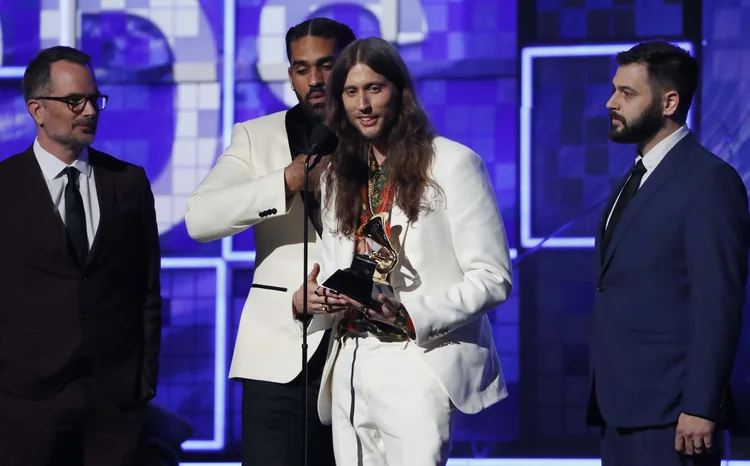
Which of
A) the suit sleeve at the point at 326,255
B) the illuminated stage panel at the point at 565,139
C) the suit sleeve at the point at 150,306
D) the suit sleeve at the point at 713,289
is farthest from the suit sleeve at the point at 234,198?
the illuminated stage panel at the point at 565,139

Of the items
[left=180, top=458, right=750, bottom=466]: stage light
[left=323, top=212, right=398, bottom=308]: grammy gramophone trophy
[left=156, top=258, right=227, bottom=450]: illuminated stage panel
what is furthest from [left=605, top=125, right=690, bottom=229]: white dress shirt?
[left=156, top=258, right=227, bottom=450]: illuminated stage panel

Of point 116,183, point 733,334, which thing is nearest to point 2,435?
point 116,183

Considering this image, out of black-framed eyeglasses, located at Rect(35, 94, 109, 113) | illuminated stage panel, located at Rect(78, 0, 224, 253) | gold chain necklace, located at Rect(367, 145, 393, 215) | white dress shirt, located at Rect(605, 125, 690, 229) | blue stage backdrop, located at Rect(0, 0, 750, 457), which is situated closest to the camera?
gold chain necklace, located at Rect(367, 145, 393, 215)

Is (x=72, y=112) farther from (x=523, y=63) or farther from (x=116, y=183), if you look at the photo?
(x=523, y=63)

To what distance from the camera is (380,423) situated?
265 cm

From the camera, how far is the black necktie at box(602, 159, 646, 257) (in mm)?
2910

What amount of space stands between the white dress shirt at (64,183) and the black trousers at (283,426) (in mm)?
639

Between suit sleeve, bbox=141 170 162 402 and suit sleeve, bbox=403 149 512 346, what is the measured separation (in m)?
0.93

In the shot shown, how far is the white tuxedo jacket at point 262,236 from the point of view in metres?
2.99

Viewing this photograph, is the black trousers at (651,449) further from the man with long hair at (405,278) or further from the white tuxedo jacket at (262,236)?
the white tuxedo jacket at (262,236)

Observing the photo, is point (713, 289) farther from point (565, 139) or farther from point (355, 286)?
point (565, 139)

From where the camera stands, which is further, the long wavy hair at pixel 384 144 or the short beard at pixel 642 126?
the short beard at pixel 642 126

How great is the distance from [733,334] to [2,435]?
1953 millimetres

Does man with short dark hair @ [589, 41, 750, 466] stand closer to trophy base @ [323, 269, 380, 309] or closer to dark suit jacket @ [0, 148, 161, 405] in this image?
trophy base @ [323, 269, 380, 309]
